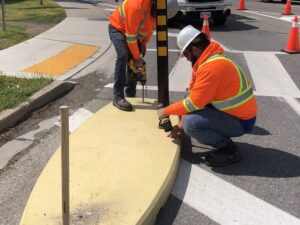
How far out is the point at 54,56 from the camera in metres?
8.71

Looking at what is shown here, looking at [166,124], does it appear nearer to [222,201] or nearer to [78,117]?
[222,201]

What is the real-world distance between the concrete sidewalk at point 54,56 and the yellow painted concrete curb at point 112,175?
118cm

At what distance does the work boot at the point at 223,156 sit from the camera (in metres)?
4.41

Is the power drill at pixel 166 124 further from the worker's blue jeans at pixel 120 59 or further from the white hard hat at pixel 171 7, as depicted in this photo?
the white hard hat at pixel 171 7

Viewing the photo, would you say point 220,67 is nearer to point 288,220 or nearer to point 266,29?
point 288,220

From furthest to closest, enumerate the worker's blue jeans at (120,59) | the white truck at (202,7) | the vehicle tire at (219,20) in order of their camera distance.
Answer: the vehicle tire at (219,20), the white truck at (202,7), the worker's blue jeans at (120,59)

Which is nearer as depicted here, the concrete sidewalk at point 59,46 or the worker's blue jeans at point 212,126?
the worker's blue jeans at point 212,126

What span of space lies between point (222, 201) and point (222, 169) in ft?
2.04

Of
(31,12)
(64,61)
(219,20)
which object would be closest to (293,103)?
(64,61)

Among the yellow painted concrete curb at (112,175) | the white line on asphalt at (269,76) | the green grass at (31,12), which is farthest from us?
the green grass at (31,12)

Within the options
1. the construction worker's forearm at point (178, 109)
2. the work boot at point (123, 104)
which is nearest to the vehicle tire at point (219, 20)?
the work boot at point (123, 104)

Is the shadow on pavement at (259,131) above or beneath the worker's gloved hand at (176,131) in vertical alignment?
beneath

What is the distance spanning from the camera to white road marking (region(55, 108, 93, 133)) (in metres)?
5.48

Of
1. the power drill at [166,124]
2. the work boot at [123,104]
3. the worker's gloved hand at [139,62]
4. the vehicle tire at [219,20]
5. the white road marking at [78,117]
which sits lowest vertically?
the vehicle tire at [219,20]
